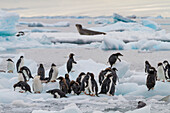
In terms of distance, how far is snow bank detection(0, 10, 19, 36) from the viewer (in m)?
18.0

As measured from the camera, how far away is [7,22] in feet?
60.2

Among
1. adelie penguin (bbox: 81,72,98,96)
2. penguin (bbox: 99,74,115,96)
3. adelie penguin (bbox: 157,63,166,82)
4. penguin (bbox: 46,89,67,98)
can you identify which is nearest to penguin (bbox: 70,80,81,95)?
adelie penguin (bbox: 81,72,98,96)

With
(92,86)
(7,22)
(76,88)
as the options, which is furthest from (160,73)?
(7,22)

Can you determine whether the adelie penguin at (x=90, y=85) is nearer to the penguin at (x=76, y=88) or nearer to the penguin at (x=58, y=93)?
the penguin at (x=76, y=88)

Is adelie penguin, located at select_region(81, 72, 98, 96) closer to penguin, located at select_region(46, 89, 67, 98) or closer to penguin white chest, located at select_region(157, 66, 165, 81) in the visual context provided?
penguin, located at select_region(46, 89, 67, 98)

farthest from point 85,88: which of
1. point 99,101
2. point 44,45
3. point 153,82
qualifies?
point 44,45

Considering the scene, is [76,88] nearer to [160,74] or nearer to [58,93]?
[58,93]

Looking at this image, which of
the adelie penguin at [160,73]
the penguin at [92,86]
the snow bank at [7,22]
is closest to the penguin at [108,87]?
the penguin at [92,86]

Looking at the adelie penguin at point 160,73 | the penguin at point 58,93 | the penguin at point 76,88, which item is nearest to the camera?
the penguin at point 58,93

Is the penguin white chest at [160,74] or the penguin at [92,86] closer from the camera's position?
the penguin at [92,86]

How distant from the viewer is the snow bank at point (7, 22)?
18.0 meters

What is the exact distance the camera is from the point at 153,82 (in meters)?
6.23

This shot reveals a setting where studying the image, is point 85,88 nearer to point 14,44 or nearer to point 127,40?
point 14,44

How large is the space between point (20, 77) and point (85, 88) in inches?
62.7
